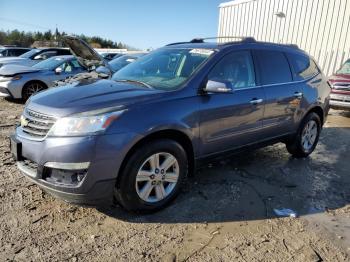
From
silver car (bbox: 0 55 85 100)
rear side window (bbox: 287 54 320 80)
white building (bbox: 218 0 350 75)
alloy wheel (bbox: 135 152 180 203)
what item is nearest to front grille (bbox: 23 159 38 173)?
alloy wheel (bbox: 135 152 180 203)

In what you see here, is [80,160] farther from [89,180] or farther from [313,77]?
[313,77]

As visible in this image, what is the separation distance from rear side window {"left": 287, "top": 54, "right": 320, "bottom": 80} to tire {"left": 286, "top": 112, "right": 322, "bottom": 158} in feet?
2.18

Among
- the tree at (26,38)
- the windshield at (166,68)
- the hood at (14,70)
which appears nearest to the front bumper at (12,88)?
the hood at (14,70)

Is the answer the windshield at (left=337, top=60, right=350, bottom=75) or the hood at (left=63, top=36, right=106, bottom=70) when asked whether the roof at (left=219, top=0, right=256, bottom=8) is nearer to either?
the windshield at (left=337, top=60, right=350, bottom=75)

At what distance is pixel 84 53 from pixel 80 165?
406 centimetres

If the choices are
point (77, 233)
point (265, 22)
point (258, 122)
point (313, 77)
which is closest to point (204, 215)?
point (77, 233)

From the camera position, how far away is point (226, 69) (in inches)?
160

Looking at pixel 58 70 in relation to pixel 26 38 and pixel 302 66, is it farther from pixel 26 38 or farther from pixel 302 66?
pixel 26 38

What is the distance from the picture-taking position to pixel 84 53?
21.2ft

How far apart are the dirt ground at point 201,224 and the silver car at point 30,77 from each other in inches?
214

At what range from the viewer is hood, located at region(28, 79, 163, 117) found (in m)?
3.08

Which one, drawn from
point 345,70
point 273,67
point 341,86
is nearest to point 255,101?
point 273,67

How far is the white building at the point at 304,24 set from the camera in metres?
13.4

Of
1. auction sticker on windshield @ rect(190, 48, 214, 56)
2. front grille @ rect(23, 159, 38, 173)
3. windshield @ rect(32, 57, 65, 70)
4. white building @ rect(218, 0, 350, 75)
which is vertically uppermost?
white building @ rect(218, 0, 350, 75)
